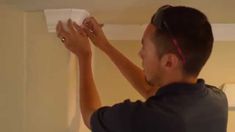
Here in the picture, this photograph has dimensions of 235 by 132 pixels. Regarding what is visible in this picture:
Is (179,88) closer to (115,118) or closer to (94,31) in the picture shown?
(115,118)

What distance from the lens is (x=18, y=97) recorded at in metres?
1.52

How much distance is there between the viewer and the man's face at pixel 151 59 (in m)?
1.11

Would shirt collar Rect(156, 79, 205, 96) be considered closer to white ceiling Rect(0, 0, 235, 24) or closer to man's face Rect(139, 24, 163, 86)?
man's face Rect(139, 24, 163, 86)

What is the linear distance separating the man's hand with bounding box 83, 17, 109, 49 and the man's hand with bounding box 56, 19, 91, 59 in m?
0.03

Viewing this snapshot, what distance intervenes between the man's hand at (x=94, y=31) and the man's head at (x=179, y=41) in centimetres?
→ 35

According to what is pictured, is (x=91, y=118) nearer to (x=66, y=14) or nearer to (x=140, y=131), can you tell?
(x=140, y=131)

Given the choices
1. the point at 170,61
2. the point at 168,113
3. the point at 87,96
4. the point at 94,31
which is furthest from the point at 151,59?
the point at 94,31

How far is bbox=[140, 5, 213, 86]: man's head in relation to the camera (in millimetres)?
1049

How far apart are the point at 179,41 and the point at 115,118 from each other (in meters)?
0.26

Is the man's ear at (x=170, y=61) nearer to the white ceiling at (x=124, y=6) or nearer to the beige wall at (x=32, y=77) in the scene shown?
the white ceiling at (x=124, y=6)

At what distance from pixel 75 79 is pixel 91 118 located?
0.47 meters

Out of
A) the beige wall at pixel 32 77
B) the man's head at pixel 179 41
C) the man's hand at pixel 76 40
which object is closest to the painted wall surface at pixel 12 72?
the beige wall at pixel 32 77

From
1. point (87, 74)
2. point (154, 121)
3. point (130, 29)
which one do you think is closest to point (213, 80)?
point (130, 29)

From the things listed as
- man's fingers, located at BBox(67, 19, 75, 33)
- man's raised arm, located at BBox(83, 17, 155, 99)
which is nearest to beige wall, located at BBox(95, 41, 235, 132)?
man's raised arm, located at BBox(83, 17, 155, 99)
